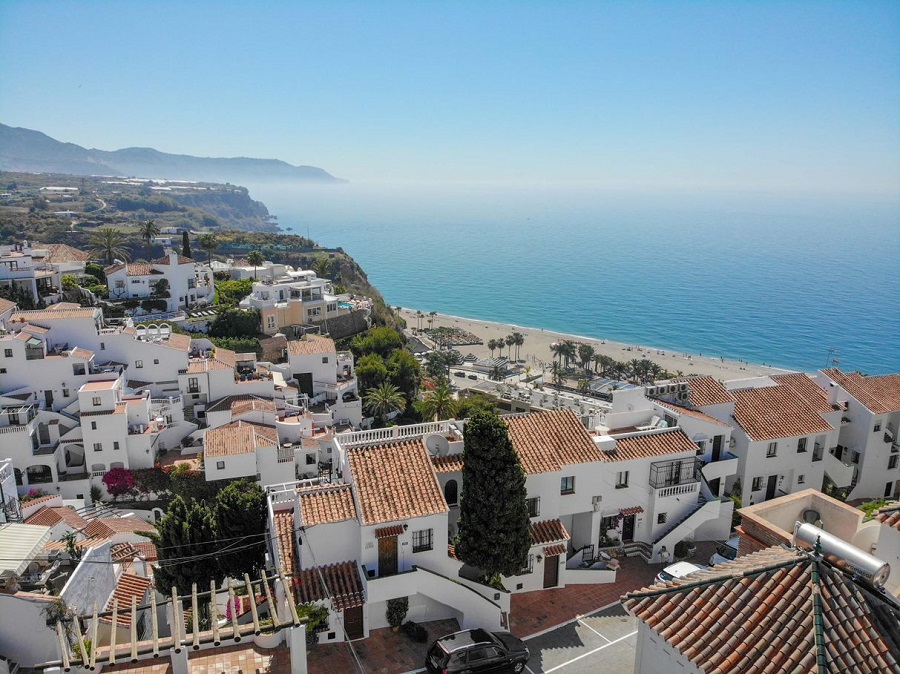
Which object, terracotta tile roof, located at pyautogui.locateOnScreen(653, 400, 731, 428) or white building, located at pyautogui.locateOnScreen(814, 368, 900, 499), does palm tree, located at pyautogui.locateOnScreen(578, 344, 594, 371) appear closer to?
white building, located at pyautogui.locateOnScreen(814, 368, 900, 499)

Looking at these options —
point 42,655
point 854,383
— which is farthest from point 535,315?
point 42,655

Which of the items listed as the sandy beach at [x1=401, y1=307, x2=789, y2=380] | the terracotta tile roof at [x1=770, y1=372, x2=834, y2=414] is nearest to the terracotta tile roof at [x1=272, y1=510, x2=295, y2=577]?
the terracotta tile roof at [x1=770, y1=372, x2=834, y2=414]

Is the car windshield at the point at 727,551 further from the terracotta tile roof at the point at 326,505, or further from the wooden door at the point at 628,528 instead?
the terracotta tile roof at the point at 326,505

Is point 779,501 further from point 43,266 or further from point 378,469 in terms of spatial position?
point 43,266

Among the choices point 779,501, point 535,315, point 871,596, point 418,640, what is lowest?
point 535,315

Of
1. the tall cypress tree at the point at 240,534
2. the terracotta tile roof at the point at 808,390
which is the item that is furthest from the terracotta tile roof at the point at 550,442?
the terracotta tile roof at the point at 808,390

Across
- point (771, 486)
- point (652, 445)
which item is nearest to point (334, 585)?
point (652, 445)
